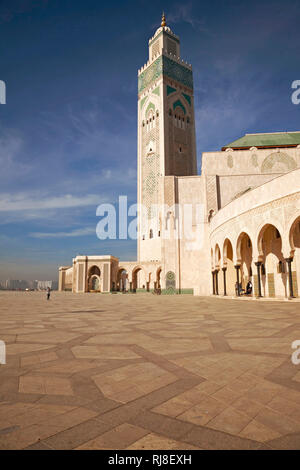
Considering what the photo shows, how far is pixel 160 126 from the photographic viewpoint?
4197 centimetres

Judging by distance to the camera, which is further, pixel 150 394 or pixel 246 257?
pixel 246 257

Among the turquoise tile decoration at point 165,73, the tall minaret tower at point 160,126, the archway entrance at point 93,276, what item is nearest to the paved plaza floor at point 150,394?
the tall minaret tower at point 160,126

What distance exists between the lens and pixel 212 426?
1959 mm

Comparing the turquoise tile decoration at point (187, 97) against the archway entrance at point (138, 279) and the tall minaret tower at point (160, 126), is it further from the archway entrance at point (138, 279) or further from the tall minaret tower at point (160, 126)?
the archway entrance at point (138, 279)

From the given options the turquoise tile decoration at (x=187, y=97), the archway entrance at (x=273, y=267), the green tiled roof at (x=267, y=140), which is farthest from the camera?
the turquoise tile decoration at (x=187, y=97)

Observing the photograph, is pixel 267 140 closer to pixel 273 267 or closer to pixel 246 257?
pixel 246 257

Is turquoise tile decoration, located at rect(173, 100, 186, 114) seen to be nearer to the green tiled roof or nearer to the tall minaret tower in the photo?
the tall minaret tower

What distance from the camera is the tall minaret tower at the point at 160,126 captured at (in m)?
41.2

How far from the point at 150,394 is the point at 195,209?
3078 cm

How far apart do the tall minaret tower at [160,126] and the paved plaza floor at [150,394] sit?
113 ft

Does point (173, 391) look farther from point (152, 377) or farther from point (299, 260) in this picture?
point (299, 260)

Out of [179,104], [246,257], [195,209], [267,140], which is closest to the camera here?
[246,257]

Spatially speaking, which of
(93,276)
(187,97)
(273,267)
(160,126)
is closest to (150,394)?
(273,267)
